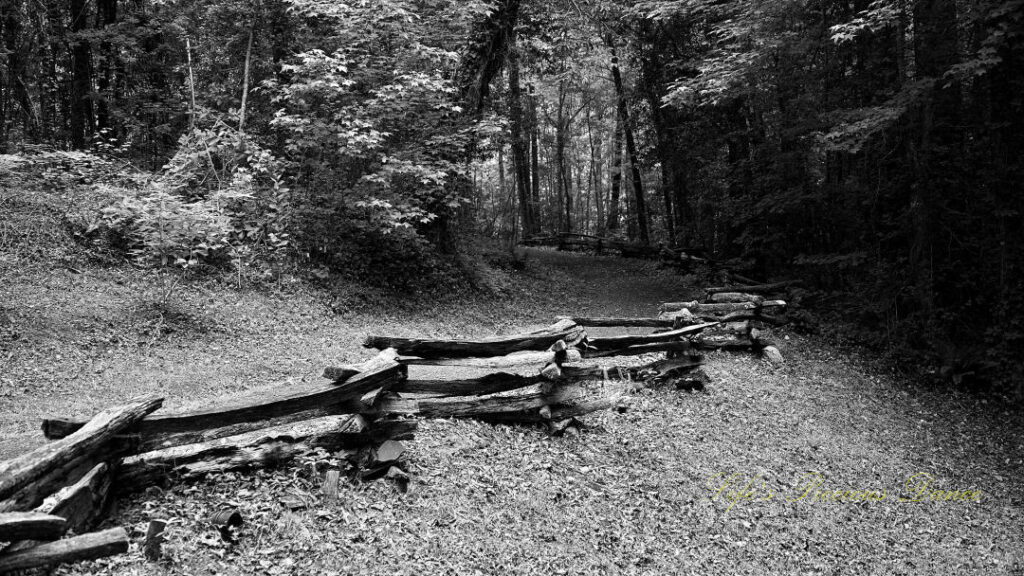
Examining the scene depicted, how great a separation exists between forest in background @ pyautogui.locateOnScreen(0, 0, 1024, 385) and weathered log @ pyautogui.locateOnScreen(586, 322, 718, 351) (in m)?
5.81

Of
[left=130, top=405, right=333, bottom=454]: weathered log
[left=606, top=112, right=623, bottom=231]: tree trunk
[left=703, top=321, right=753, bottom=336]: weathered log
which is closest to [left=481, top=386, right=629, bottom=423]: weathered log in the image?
[left=130, top=405, right=333, bottom=454]: weathered log

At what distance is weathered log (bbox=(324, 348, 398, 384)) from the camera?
5.86 meters

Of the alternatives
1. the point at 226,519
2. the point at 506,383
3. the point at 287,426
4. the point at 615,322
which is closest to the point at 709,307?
the point at 615,322

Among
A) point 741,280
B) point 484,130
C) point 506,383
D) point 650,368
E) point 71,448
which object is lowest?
point 650,368

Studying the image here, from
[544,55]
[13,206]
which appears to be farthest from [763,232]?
[13,206]

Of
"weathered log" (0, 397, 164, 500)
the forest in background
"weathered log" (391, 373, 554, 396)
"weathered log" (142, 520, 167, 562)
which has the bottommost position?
"weathered log" (142, 520, 167, 562)

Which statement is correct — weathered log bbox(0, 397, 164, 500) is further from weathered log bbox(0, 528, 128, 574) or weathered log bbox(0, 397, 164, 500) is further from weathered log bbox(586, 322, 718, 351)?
weathered log bbox(586, 322, 718, 351)

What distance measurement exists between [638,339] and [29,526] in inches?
328

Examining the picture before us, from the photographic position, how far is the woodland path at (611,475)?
204 inches

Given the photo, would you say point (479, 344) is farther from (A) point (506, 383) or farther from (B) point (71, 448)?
(B) point (71, 448)

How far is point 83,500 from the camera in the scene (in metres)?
4.23

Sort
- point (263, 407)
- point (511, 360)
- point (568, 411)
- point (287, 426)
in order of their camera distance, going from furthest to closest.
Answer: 1. point (568, 411)
2. point (511, 360)
3. point (287, 426)
4. point (263, 407)

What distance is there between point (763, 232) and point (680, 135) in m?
5.53

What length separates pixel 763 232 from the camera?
67.1 ft
